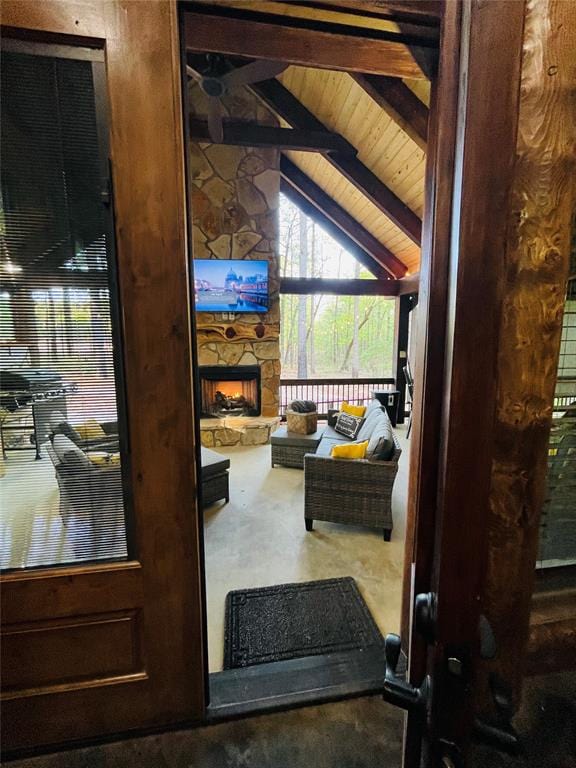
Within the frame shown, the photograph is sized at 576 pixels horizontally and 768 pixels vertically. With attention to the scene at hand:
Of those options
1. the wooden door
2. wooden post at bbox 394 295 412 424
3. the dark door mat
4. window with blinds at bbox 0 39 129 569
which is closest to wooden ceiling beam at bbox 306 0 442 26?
the wooden door

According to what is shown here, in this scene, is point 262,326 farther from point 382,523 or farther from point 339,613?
point 339,613

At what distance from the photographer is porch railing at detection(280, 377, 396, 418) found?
715cm

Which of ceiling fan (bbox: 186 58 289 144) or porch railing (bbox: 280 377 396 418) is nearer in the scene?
ceiling fan (bbox: 186 58 289 144)

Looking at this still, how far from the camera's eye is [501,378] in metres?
0.90

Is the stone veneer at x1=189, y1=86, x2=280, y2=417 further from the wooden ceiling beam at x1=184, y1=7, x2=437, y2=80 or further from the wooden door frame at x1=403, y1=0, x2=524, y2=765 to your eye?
the wooden door frame at x1=403, y1=0, x2=524, y2=765

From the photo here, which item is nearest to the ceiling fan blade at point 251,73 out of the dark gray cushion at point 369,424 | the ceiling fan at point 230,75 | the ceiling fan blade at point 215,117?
the ceiling fan at point 230,75

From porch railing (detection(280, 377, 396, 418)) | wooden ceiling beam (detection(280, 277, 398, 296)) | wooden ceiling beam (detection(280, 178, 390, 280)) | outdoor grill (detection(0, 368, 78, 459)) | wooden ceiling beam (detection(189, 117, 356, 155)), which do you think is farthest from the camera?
porch railing (detection(280, 377, 396, 418))

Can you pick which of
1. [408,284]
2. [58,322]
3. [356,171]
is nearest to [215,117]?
[356,171]

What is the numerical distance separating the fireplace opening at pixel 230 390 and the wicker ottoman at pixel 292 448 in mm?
1494

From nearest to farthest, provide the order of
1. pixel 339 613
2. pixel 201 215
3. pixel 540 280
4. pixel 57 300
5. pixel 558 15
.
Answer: pixel 558 15
pixel 540 280
pixel 57 300
pixel 339 613
pixel 201 215

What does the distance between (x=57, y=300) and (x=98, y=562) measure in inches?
36.7

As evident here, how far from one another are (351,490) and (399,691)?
234cm

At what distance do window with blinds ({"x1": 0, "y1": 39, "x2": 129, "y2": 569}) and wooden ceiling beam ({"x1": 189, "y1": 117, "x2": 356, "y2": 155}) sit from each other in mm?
4160

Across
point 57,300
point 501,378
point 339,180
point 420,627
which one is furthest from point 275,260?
point 420,627
